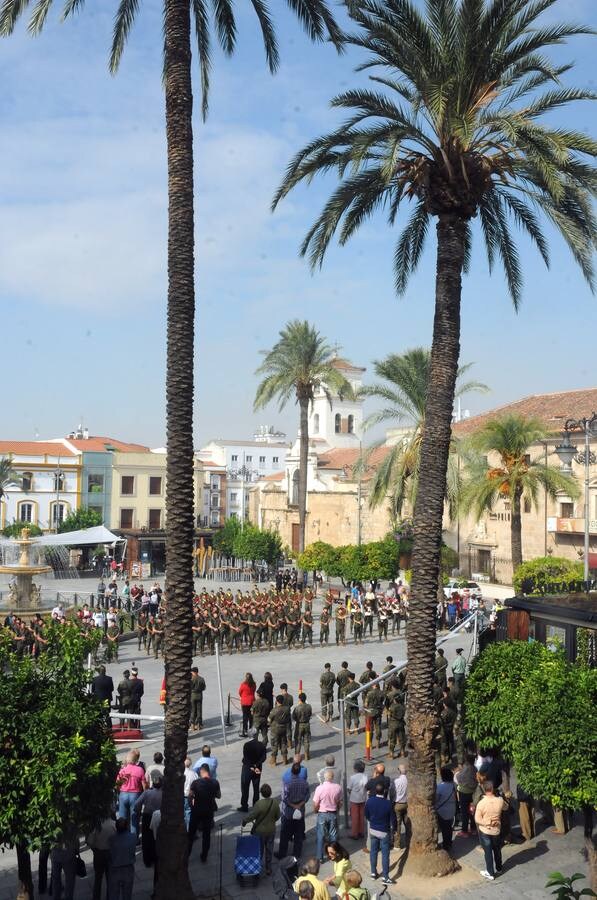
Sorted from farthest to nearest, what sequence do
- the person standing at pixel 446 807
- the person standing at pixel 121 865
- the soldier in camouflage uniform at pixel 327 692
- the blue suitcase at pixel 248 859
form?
the soldier in camouflage uniform at pixel 327 692 → the person standing at pixel 446 807 → the blue suitcase at pixel 248 859 → the person standing at pixel 121 865

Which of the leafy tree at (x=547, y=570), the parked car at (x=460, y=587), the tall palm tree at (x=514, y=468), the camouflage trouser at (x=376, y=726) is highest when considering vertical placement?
the tall palm tree at (x=514, y=468)

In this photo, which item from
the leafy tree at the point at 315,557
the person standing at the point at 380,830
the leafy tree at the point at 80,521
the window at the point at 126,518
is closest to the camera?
the person standing at the point at 380,830

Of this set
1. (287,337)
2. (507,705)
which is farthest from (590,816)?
(287,337)

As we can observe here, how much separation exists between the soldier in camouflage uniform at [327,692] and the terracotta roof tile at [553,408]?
2448cm

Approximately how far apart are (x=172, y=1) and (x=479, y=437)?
23.2m

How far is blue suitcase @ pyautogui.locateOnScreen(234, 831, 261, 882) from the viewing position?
10.1m

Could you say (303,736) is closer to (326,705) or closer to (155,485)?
(326,705)

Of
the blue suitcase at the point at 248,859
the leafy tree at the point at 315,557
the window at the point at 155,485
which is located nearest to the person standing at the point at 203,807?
the blue suitcase at the point at 248,859

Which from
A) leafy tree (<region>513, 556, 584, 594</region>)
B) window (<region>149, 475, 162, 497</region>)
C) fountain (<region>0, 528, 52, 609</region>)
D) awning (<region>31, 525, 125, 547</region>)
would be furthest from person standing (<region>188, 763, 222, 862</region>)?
window (<region>149, 475, 162, 497</region>)

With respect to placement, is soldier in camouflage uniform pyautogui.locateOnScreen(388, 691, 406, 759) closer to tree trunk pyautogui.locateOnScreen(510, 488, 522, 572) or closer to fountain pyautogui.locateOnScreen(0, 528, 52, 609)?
tree trunk pyautogui.locateOnScreen(510, 488, 522, 572)

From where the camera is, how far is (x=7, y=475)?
58125mm

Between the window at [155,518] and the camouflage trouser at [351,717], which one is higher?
the window at [155,518]

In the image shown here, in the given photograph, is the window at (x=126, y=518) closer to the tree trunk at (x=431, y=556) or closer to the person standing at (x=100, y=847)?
the tree trunk at (x=431, y=556)

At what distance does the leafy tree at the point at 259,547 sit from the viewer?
48.1 metres
